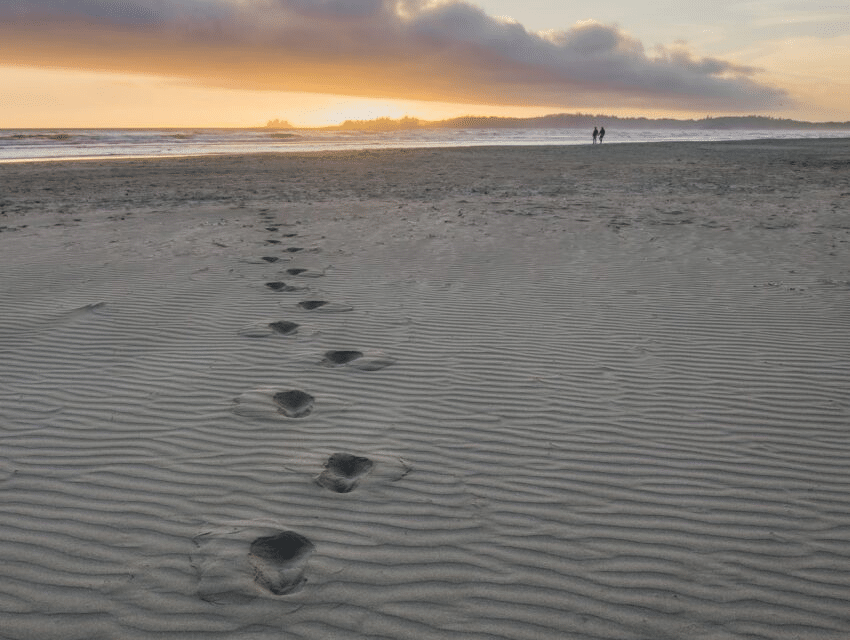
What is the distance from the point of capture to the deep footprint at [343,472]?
304 cm

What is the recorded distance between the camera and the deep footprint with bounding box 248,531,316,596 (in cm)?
238

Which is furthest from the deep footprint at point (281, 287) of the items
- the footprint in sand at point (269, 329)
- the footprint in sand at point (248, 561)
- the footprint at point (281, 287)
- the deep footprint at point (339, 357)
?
the footprint in sand at point (248, 561)

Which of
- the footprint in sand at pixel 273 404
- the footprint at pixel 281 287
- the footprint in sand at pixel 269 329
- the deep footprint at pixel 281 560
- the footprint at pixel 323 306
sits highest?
the footprint at pixel 281 287

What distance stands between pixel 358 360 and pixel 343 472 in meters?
1.55

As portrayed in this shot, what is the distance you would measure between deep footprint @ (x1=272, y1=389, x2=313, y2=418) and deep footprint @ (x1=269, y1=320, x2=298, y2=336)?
1.22 meters

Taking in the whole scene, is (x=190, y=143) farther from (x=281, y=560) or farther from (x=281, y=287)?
(x=281, y=560)

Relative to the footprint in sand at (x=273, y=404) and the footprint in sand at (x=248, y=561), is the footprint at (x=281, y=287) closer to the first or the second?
the footprint in sand at (x=273, y=404)

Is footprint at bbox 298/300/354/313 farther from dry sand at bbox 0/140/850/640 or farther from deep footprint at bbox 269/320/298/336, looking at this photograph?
deep footprint at bbox 269/320/298/336

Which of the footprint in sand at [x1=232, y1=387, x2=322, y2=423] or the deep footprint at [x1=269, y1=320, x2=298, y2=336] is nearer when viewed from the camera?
the footprint in sand at [x1=232, y1=387, x2=322, y2=423]

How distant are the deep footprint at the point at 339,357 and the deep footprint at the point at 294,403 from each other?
0.54 metres

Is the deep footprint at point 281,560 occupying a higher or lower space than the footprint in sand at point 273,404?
lower

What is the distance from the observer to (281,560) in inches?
99.3

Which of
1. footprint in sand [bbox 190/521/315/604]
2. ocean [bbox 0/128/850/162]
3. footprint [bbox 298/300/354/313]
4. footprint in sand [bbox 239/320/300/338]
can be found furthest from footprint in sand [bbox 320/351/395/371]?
ocean [bbox 0/128/850/162]

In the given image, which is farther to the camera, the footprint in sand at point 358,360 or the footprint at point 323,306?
the footprint at point 323,306
